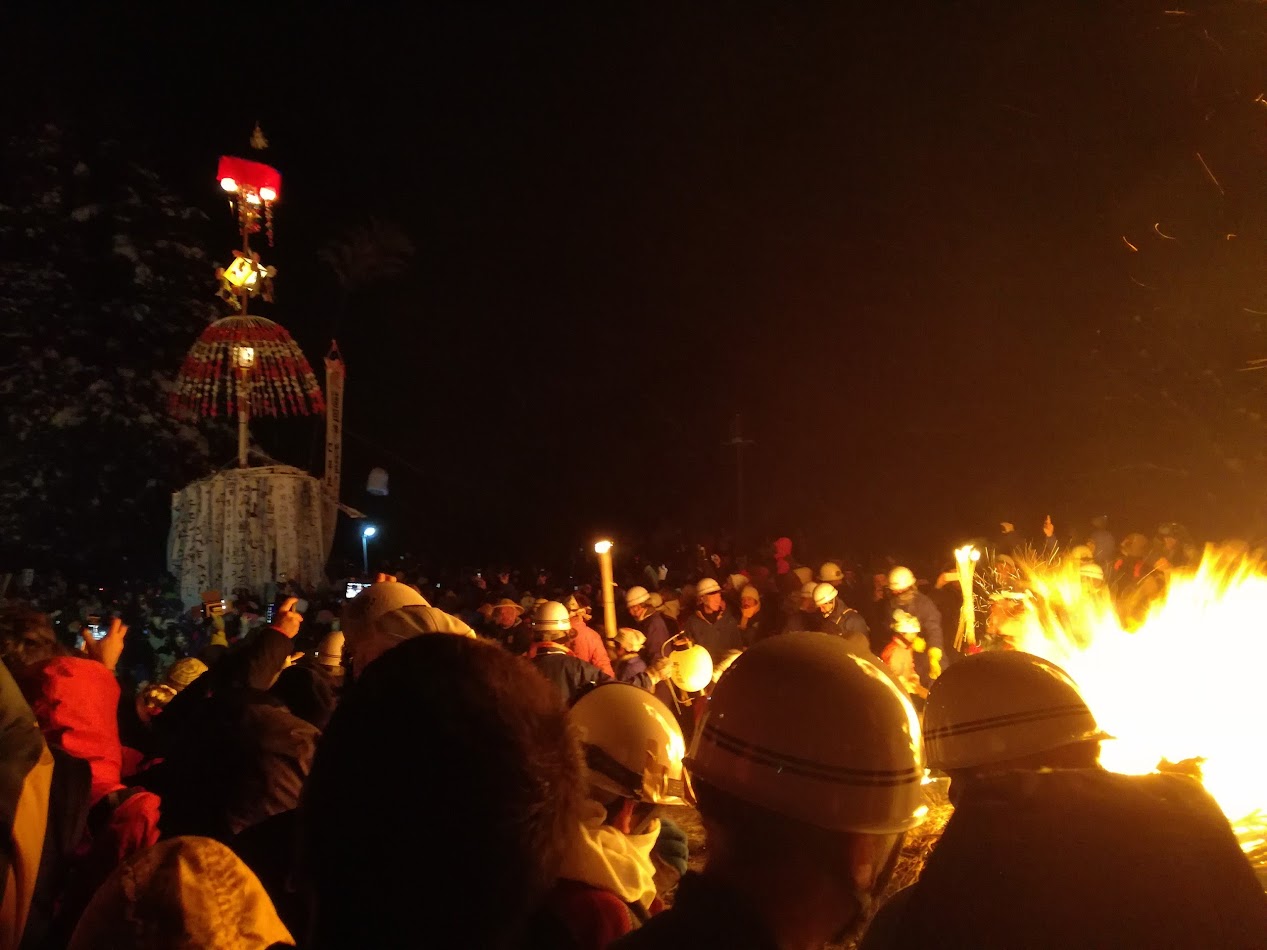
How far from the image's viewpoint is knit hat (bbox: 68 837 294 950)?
1.87 metres

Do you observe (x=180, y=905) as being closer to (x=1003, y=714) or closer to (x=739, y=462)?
(x=1003, y=714)

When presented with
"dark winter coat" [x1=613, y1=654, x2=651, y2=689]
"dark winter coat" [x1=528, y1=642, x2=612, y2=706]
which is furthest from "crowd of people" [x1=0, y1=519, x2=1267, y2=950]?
"dark winter coat" [x1=613, y1=654, x2=651, y2=689]

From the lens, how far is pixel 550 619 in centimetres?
817

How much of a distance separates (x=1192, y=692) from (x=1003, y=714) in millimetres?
2543

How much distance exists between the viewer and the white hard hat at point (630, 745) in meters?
2.78

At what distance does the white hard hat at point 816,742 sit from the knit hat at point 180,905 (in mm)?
1105

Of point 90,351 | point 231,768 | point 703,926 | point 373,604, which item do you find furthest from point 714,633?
point 90,351

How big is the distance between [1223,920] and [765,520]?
69.9ft

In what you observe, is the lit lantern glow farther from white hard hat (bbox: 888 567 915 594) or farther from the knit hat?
the knit hat

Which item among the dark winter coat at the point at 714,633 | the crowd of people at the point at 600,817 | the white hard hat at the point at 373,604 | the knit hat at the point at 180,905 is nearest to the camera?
the crowd of people at the point at 600,817

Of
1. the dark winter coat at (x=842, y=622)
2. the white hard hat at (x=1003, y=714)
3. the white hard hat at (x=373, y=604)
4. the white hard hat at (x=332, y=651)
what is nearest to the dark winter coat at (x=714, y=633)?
the dark winter coat at (x=842, y=622)

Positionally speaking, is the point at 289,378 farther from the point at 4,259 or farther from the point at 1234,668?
the point at 1234,668

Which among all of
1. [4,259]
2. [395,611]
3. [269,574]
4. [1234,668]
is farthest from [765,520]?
[4,259]

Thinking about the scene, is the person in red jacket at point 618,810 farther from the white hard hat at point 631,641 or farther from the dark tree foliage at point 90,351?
the dark tree foliage at point 90,351
